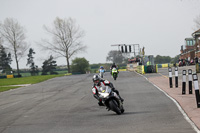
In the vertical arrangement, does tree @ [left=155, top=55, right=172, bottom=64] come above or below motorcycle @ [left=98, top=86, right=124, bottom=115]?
above

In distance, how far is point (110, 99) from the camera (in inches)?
424

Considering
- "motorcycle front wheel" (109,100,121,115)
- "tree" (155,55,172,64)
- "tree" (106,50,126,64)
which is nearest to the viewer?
"motorcycle front wheel" (109,100,121,115)

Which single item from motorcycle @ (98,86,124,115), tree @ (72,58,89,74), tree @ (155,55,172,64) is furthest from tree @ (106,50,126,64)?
motorcycle @ (98,86,124,115)

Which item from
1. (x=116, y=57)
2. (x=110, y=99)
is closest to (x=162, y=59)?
(x=116, y=57)

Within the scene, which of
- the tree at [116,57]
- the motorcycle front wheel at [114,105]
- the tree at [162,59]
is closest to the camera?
the motorcycle front wheel at [114,105]

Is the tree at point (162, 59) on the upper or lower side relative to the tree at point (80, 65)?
upper

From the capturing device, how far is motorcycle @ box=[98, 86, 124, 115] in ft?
35.2

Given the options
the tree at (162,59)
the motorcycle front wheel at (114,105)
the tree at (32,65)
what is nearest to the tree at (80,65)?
the tree at (32,65)

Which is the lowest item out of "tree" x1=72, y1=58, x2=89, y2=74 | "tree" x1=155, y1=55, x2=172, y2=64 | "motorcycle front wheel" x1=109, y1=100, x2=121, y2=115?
"motorcycle front wheel" x1=109, y1=100, x2=121, y2=115

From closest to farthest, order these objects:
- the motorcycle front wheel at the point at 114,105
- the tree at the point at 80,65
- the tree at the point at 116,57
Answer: the motorcycle front wheel at the point at 114,105 < the tree at the point at 80,65 < the tree at the point at 116,57

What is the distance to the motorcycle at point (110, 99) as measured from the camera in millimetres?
10719

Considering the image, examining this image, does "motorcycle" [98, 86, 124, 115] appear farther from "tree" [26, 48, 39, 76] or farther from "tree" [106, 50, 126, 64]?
"tree" [106, 50, 126, 64]

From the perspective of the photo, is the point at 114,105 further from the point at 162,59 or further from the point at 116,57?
the point at 116,57

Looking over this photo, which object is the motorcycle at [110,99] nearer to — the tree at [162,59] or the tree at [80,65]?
the tree at [80,65]
